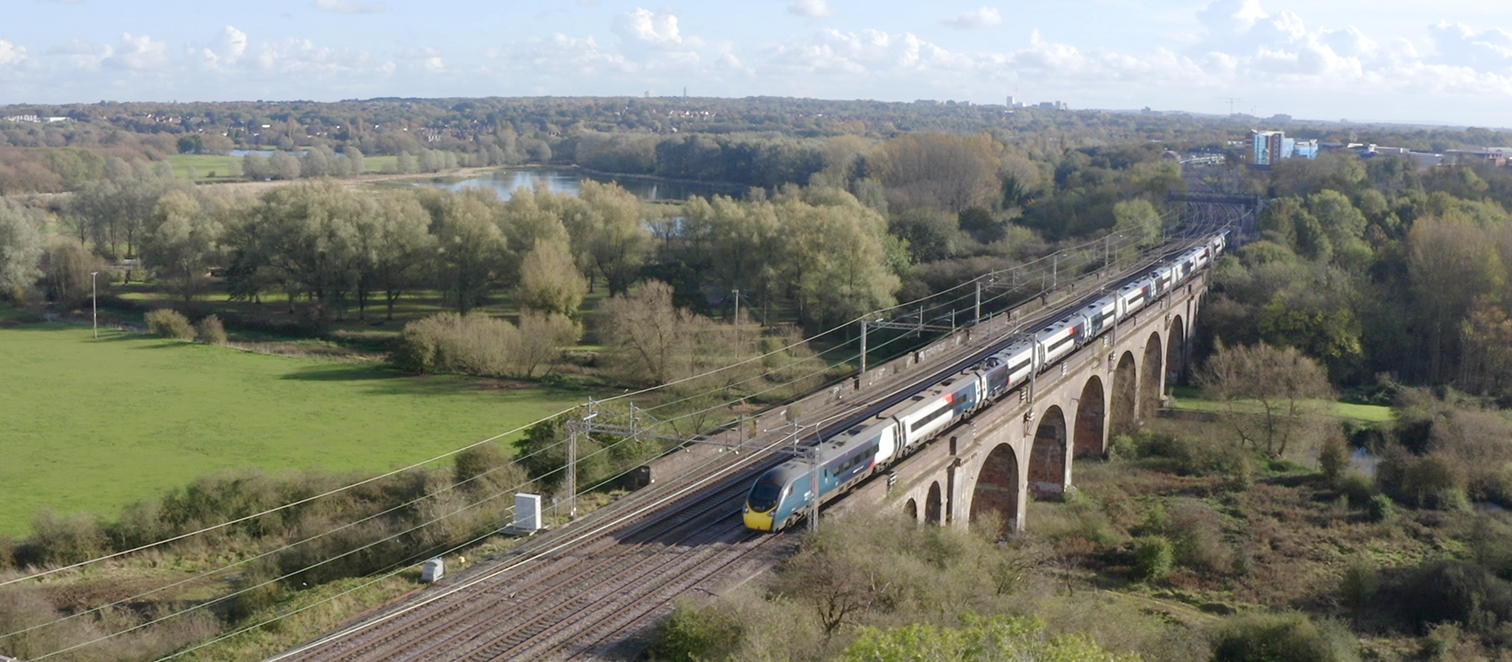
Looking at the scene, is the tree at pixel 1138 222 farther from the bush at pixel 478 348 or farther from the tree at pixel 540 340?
the bush at pixel 478 348

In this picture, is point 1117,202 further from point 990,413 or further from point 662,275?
point 990,413

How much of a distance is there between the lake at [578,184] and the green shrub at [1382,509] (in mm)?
81420

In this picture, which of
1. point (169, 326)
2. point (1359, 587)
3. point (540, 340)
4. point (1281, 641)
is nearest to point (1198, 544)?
point (1359, 587)

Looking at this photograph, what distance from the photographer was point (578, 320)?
59312mm

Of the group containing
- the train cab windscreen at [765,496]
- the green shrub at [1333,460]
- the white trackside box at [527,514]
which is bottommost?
the green shrub at [1333,460]

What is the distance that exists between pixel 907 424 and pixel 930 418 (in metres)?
1.50

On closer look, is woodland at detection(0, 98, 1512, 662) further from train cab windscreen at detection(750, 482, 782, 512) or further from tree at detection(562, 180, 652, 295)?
train cab windscreen at detection(750, 482, 782, 512)

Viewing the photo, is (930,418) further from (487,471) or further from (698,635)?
(698,635)

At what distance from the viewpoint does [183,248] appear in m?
66.1

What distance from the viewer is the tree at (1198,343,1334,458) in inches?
1737

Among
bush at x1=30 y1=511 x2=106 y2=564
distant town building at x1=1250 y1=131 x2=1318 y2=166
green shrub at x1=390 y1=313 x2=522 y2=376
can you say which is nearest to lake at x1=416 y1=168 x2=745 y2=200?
distant town building at x1=1250 y1=131 x2=1318 y2=166

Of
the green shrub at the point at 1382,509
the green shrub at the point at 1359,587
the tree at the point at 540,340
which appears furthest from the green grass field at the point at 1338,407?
the tree at the point at 540,340

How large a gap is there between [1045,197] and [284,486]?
71.7 metres

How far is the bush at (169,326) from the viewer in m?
60.4
